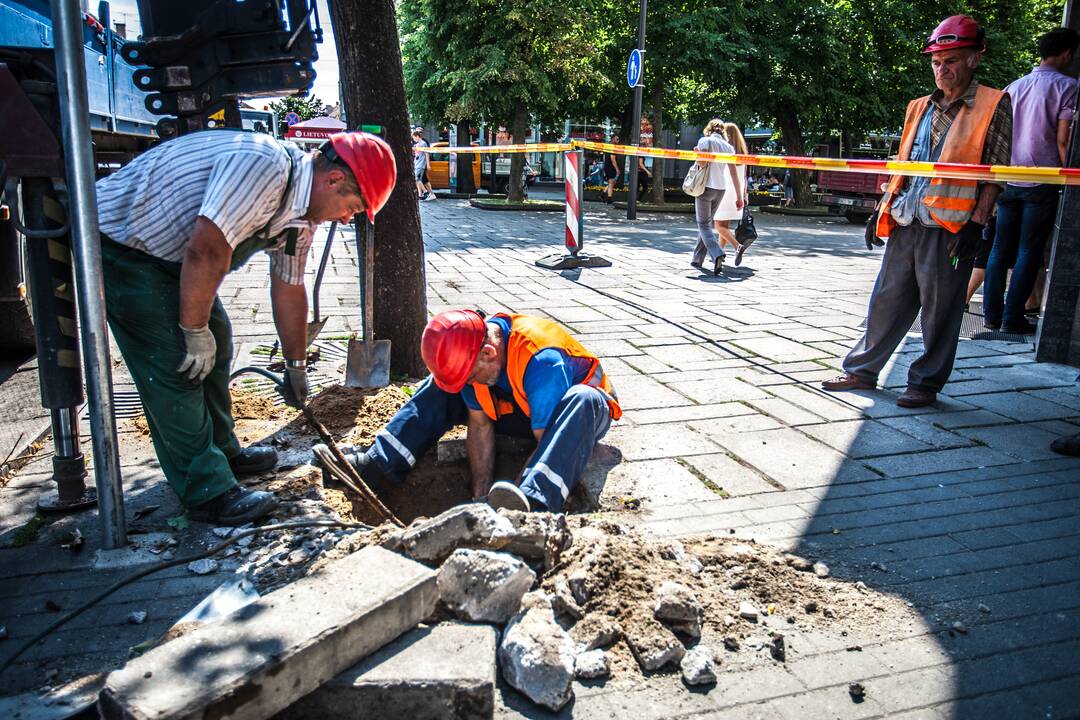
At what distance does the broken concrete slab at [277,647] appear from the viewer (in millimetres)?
1882

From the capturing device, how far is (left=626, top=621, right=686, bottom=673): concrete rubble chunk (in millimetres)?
2352

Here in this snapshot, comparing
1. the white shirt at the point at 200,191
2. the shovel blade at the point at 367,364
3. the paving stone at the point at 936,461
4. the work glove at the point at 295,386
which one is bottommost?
the paving stone at the point at 936,461

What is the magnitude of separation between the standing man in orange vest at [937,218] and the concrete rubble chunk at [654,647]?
2.91 metres

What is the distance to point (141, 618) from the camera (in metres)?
2.56

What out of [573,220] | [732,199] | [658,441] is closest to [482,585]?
[658,441]

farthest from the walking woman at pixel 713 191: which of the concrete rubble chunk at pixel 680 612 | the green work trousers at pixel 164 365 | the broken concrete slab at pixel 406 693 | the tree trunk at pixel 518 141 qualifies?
the tree trunk at pixel 518 141

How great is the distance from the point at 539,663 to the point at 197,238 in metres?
1.75

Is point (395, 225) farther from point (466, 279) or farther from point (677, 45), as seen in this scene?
point (677, 45)

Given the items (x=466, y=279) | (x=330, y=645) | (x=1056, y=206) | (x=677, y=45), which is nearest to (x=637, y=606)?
(x=330, y=645)

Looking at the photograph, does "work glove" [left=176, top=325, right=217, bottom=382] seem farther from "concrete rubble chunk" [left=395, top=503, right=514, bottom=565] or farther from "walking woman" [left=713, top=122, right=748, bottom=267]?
"walking woman" [left=713, top=122, right=748, bottom=267]

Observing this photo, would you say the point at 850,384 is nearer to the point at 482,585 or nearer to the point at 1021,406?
the point at 1021,406

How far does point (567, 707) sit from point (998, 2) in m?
23.6

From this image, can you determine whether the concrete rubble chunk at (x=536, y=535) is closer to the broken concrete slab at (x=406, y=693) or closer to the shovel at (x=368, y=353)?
the broken concrete slab at (x=406, y=693)

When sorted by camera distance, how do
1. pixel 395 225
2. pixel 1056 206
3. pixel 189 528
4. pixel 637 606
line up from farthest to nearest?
pixel 1056 206, pixel 395 225, pixel 189 528, pixel 637 606
